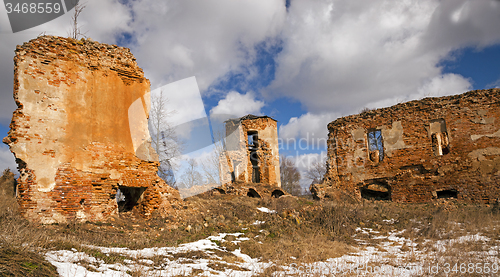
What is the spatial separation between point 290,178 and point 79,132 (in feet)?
104

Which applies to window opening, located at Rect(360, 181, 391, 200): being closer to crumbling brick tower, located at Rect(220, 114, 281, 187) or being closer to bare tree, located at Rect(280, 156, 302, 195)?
crumbling brick tower, located at Rect(220, 114, 281, 187)

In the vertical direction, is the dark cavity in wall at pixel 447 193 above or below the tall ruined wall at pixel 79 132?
below

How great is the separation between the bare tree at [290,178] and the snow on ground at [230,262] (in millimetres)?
29147

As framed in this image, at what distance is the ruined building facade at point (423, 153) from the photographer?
41.2ft

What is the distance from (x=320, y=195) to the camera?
15.3 metres

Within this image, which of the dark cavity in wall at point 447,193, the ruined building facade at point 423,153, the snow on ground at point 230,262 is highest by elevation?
the ruined building facade at point 423,153

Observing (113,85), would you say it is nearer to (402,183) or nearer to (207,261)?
(207,261)

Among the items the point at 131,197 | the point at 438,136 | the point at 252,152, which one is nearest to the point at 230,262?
the point at 131,197

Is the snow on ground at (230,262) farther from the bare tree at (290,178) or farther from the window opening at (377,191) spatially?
the bare tree at (290,178)

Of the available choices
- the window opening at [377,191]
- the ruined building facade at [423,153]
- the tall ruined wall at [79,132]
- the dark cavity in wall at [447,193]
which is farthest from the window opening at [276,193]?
the tall ruined wall at [79,132]

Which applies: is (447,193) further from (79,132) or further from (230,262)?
(79,132)

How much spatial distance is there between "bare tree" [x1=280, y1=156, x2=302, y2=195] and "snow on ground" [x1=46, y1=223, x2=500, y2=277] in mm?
29147

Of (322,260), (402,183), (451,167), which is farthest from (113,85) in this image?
(451,167)

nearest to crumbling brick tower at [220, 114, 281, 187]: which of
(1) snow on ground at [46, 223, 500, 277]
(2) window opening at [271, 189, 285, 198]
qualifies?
(2) window opening at [271, 189, 285, 198]
